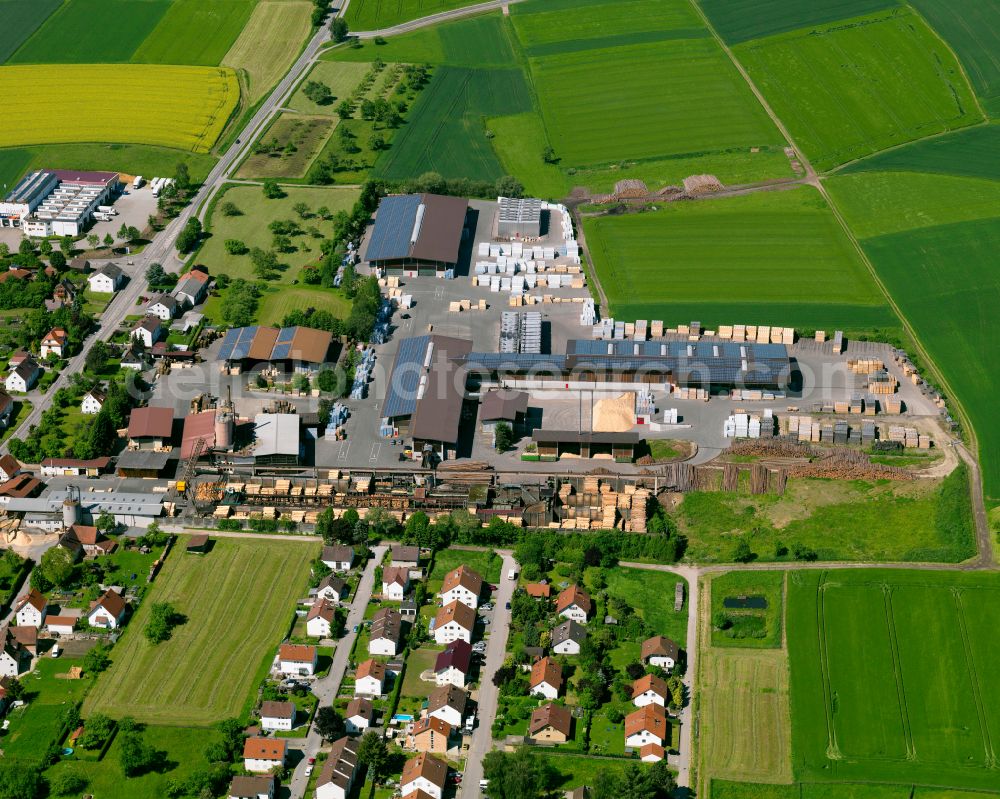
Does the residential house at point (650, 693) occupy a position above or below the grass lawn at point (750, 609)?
below

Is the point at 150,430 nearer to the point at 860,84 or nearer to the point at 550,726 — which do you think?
the point at 550,726

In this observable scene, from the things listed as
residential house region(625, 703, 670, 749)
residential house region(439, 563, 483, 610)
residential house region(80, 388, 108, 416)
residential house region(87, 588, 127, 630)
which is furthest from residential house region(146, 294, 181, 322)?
residential house region(625, 703, 670, 749)

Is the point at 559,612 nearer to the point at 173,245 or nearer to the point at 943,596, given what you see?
the point at 943,596

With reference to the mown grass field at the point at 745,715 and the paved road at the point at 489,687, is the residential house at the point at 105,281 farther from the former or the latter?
the mown grass field at the point at 745,715

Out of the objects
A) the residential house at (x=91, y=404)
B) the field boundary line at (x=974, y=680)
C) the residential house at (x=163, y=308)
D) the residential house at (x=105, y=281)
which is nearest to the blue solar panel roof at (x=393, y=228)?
the residential house at (x=163, y=308)

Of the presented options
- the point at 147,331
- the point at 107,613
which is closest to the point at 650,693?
the point at 107,613

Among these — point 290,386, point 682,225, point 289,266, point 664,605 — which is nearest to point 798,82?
point 682,225

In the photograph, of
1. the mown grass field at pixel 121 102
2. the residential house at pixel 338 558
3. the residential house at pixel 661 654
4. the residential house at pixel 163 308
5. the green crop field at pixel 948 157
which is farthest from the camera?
the mown grass field at pixel 121 102
